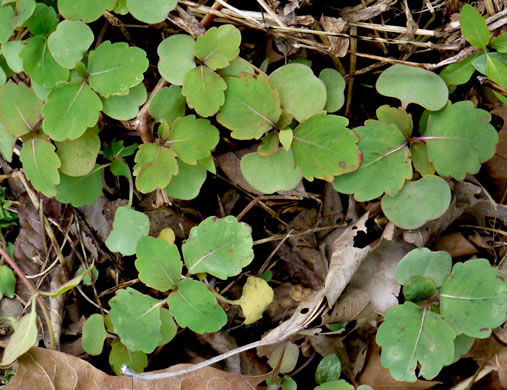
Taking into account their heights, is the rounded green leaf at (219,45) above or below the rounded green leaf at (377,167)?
above

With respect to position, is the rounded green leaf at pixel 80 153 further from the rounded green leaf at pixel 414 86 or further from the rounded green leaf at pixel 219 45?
the rounded green leaf at pixel 414 86

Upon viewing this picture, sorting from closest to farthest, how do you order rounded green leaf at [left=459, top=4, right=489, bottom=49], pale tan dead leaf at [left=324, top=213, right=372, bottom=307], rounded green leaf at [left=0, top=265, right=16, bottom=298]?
rounded green leaf at [left=459, top=4, right=489, bottom=49], pale tan dead leaf at [left=324, top=213, right=372, bottom=307], rounded green leaf at [left=0, top=265, right=16, bottom=298]

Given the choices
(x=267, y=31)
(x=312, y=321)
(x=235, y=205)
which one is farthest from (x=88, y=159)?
(x=312, y=321)

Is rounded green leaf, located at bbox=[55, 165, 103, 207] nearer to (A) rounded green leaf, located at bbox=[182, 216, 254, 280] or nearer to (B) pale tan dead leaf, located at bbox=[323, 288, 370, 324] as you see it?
(A) rounded green leaf, located at bbox=[182, 216, 254, 280]

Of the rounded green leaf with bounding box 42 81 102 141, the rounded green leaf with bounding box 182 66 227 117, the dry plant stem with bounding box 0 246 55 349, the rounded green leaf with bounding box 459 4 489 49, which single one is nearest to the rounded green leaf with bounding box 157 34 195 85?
Result: the rounded green leaf with bounding box 182 66 227 117

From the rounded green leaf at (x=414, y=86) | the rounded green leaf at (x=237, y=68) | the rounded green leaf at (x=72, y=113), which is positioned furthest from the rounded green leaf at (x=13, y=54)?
the rounded green leaf at (x=414, y=86)

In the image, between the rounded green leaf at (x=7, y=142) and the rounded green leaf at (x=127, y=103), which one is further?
the rounded green leaf at (x=7, y=142)

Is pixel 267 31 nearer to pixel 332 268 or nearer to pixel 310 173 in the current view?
pixel 310 173
